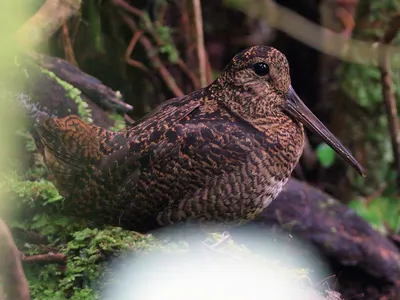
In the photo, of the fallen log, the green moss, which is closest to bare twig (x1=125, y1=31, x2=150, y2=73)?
the green moss

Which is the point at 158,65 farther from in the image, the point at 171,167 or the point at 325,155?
the point at 171,167

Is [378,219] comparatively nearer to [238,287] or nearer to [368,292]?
[368,292]

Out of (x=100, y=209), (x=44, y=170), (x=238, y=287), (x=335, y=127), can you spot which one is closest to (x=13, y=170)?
(x=44, y=170)

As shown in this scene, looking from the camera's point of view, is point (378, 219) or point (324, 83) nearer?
point (378, 219)

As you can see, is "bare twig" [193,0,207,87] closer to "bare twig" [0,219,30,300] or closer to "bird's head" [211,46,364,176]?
"bird's head" [211,46,364,176]

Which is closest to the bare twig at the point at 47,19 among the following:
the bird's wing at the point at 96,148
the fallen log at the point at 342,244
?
the bird's wing at the point at 96,148

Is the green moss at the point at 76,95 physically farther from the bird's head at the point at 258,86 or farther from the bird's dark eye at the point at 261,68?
the bird's dark eye at the point at 261,68

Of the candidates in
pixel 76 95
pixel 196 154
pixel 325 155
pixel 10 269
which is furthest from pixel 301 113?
pixel 325 155
